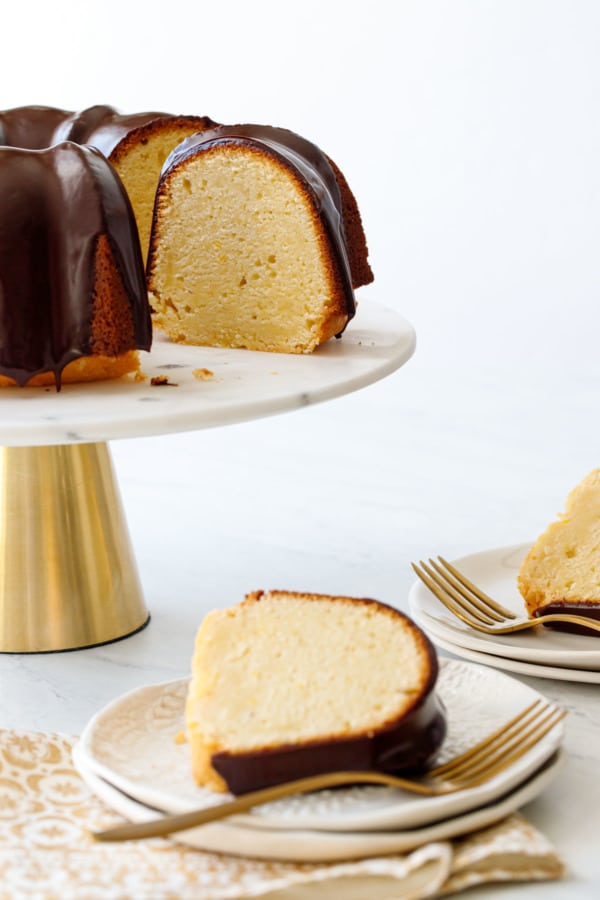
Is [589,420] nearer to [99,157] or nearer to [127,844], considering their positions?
[99,157]

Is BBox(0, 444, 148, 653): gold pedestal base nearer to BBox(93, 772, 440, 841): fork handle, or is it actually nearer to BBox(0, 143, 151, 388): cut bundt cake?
BBox(0, 143, 151, 388): cut bundt cake

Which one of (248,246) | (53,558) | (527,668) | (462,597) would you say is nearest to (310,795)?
(527,668)

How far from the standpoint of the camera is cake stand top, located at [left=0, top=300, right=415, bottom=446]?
1.30 metres

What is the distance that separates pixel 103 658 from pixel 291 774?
1.88 feet

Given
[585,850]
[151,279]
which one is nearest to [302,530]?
[151,279]

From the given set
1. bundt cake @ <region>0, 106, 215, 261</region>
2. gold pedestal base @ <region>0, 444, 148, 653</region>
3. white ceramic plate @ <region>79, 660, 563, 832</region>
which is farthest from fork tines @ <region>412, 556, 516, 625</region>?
bundt cake @ <region>0, 106, 215, 261</region>

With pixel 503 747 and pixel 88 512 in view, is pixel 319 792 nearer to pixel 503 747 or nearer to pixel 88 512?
pixel 503 747

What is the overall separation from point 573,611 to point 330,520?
0.66 m

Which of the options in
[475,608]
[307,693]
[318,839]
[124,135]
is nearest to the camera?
[318,839]

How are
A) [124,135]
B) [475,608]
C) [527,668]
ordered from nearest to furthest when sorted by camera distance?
1. [527,668]
2. [475,608]
3. [124,135]

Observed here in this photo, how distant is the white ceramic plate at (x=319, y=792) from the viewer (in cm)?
108

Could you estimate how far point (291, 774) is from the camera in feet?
3.64

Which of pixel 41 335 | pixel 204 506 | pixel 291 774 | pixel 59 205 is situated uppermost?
pixel 59 205

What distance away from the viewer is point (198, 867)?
1.07 m
